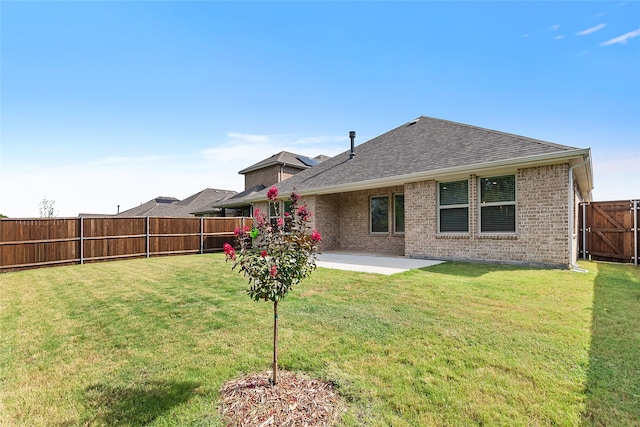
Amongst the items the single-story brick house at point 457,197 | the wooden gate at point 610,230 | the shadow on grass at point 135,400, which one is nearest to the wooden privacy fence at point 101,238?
the single-story brick house at point 457,197

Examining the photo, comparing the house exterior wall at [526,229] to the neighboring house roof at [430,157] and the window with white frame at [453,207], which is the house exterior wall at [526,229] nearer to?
the window with white frame at [453,207]

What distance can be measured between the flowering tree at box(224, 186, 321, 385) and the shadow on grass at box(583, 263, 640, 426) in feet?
7.95

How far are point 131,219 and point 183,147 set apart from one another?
5340 mm

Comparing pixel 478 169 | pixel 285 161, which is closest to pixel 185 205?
pixel 285 161

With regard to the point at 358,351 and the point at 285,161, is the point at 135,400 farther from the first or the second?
the point at 285,161

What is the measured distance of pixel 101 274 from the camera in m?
9.26

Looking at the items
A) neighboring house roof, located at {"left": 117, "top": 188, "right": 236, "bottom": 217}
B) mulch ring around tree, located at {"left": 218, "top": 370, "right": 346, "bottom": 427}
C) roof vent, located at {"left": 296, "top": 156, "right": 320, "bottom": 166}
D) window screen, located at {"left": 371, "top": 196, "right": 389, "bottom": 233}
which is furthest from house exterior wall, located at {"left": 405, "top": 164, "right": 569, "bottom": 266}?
neighboring house roof, located at {"left": 117, "top": 188, "right": 236, "bottom": 217}

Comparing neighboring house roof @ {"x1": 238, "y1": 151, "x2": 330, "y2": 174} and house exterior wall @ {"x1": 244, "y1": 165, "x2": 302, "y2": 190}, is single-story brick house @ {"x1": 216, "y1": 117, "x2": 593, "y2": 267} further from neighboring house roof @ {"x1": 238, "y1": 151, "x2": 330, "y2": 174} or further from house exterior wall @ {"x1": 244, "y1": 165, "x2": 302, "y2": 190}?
neighboring house roof @ {"x1": 238, "y1": 151, "x2": 330, "y2": 174}

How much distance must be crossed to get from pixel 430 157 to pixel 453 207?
234 cm

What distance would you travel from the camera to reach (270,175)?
24.8 m

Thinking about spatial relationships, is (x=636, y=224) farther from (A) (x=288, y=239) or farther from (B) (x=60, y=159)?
(B) (x=60, y=159)

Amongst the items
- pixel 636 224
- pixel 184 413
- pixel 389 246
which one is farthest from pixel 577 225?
pixel 184 413

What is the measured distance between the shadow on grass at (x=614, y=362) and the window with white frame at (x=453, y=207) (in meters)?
4.42

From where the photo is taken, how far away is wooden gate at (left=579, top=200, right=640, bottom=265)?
9.99 m
